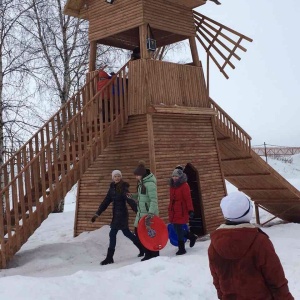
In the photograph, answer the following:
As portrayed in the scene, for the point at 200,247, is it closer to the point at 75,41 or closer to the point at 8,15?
the point at 8,15

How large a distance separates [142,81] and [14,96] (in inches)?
279

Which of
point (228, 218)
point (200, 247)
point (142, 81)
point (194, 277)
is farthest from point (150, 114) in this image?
point (228, 218)

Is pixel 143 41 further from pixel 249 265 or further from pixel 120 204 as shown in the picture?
pixel 249 265

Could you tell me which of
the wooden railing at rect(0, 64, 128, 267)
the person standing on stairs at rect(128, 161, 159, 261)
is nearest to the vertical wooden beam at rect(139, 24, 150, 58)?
the wooden railing at rect(0, 64, 128, 267)

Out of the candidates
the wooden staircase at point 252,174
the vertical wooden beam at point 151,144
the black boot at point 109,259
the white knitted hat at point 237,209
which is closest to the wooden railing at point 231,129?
the wooden staircase at point 252,174

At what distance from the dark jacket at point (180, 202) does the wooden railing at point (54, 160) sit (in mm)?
2240

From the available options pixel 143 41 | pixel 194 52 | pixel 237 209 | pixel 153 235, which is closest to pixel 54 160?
pixel 153 235

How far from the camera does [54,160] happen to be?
869 centimetres

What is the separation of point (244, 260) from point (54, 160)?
6478 millimetres

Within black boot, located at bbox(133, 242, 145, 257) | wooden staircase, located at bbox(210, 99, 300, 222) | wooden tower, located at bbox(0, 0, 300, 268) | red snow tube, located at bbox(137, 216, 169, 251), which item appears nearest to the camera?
red snow tube, located at bbox(137, 216, 169, 251)

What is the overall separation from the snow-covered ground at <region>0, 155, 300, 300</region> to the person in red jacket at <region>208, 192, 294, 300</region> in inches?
99.6

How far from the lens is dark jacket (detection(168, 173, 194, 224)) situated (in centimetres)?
763

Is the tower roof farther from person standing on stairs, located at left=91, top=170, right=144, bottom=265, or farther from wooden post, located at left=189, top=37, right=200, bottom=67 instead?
person standing on stairs, located at left=91, top=170, right=144, bottom=265

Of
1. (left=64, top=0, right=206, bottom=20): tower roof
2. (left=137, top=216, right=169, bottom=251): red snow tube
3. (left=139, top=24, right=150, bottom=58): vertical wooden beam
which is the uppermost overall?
(left=64, top=0, right=206, bottom=20): tower roof
